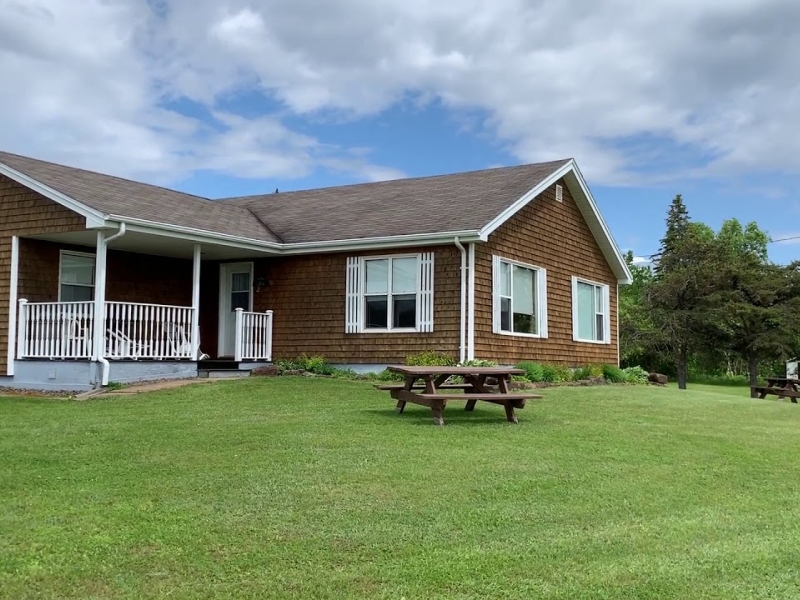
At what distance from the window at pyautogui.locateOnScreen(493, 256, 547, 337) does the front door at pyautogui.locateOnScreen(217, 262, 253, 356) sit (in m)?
5.32

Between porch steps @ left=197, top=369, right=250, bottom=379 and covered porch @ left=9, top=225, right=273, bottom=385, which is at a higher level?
covered porch @ left=9, top=225, right=273, bottom=385

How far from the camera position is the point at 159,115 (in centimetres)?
2478

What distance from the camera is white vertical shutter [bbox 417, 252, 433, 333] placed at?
49.9ft

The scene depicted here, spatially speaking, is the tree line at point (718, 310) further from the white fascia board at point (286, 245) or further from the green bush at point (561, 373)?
the white fascia board at point (286, 245)

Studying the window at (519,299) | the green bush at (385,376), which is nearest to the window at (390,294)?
the green bush at (385,376)

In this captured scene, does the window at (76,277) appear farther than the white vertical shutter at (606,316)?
No

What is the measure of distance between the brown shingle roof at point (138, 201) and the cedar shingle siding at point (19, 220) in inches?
14.3

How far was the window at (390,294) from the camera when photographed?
15.3m

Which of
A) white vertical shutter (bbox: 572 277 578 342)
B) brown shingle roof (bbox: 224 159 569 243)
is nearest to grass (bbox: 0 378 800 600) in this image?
brown shingle roof (bbox: 224 159 569 243)

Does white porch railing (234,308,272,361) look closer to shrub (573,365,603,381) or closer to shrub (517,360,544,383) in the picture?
shrub (517,360,544,383)

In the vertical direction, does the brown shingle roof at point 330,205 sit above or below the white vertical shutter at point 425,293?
above

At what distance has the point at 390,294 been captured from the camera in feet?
A: 51.2

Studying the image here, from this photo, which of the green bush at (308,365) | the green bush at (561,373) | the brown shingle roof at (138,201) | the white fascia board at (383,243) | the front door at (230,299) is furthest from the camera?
the front door at (230,299)

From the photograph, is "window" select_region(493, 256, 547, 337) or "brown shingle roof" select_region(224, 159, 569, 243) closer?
"brown shingle roof" select_region(224, 159, 569, 243)
